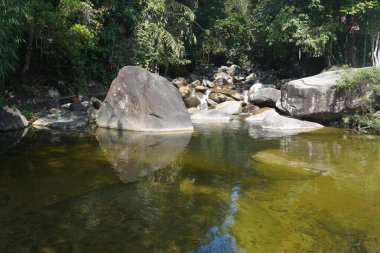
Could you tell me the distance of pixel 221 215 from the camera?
5.48m

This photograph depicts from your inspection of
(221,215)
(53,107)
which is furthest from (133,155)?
(53,107)

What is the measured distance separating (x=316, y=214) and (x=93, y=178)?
383 cm

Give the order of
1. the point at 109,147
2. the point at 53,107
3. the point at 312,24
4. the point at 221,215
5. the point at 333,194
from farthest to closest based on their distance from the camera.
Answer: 1. the point at 312,24
2. the point at 53,107
3. the point at 109,147
4. the point at 333,194
5. the point at 221,215

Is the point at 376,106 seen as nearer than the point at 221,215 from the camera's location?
No

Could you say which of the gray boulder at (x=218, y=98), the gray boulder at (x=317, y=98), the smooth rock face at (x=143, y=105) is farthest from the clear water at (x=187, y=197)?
the gray boulder at (x=218, y=98)

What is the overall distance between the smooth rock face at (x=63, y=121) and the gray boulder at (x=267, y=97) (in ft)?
25.8

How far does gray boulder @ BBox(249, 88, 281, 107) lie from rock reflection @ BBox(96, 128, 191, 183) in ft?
21.5

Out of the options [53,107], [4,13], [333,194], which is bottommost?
[333,194]

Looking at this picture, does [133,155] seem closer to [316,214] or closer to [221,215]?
[221,215]

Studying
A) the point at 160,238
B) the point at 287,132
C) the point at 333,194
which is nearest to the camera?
the point at 160,238

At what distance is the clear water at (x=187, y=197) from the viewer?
15.2 feet

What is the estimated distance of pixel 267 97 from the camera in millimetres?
17703

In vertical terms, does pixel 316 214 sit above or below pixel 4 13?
below

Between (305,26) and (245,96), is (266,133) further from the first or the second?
(305,26)
